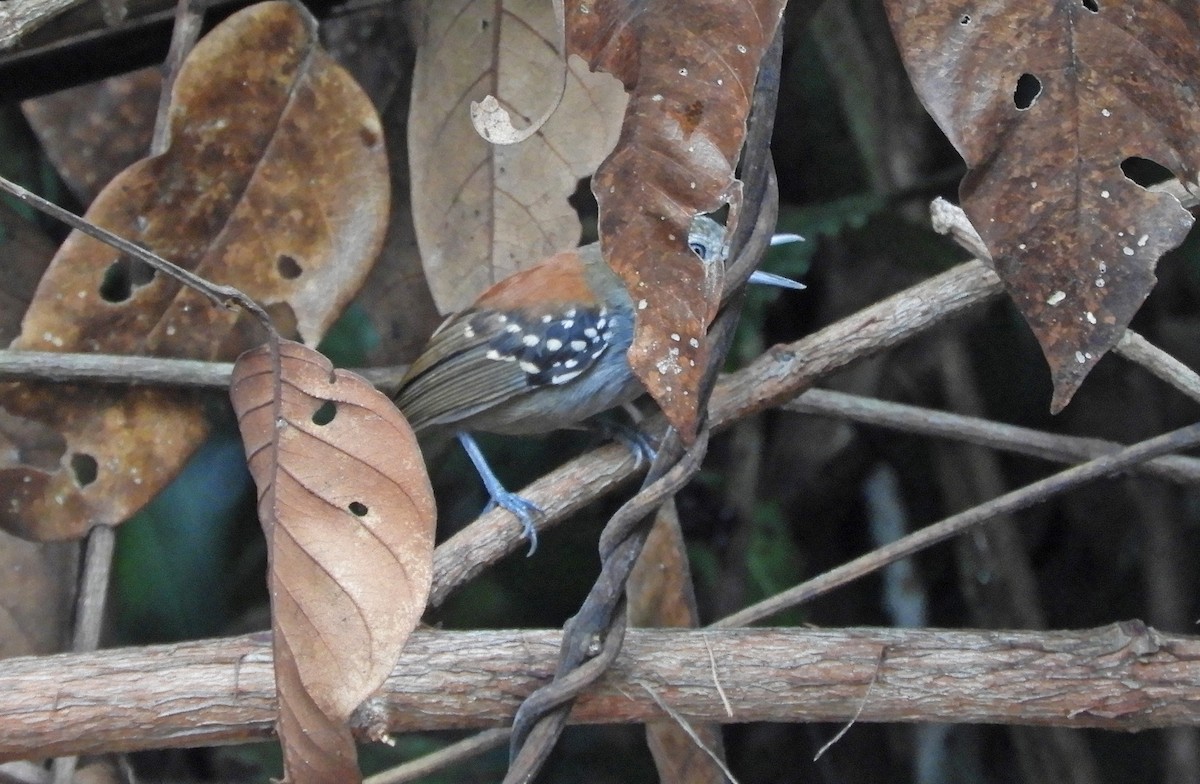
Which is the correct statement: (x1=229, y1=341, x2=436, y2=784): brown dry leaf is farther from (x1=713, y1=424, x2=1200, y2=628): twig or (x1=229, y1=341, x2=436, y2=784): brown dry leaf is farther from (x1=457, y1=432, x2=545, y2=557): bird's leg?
(x1=713, y1=424, x2=1200, y2=628): twig

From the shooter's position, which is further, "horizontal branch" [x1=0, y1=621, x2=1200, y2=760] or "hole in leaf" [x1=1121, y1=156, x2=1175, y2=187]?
"hole in leaf" [x1=1121, y1=156, x2=1175, y2=187]

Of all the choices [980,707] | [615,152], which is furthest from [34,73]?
[980,707]

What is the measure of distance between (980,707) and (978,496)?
4.79 feet

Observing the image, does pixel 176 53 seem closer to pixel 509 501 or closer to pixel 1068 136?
pixel 509 501

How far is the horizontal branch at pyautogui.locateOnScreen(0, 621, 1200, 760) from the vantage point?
1.72m

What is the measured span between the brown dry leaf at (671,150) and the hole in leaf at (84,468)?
4.60 ft

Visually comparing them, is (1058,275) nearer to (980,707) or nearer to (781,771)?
(980,707)

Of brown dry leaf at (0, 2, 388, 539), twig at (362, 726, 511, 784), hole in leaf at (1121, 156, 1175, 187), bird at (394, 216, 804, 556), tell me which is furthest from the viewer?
hole in leaf at (1121, 156, 1175, 187)

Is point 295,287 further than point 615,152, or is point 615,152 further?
point 295,287

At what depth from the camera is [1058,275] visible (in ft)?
4.21

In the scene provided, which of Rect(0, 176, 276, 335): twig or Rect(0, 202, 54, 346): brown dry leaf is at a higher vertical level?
Rect(0, 202, 54, 346): brown dry leaf

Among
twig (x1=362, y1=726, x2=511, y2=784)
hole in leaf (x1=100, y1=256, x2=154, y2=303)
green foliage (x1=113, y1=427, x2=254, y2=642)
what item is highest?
hole in leaf (x1=100, y1=256, x2=154, y2=303)

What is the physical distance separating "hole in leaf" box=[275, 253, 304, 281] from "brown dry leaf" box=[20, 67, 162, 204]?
433 mm

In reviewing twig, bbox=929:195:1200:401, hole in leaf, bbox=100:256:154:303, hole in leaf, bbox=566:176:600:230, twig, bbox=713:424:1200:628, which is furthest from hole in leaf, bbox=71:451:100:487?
twig, bbox=929:195:1200:401
